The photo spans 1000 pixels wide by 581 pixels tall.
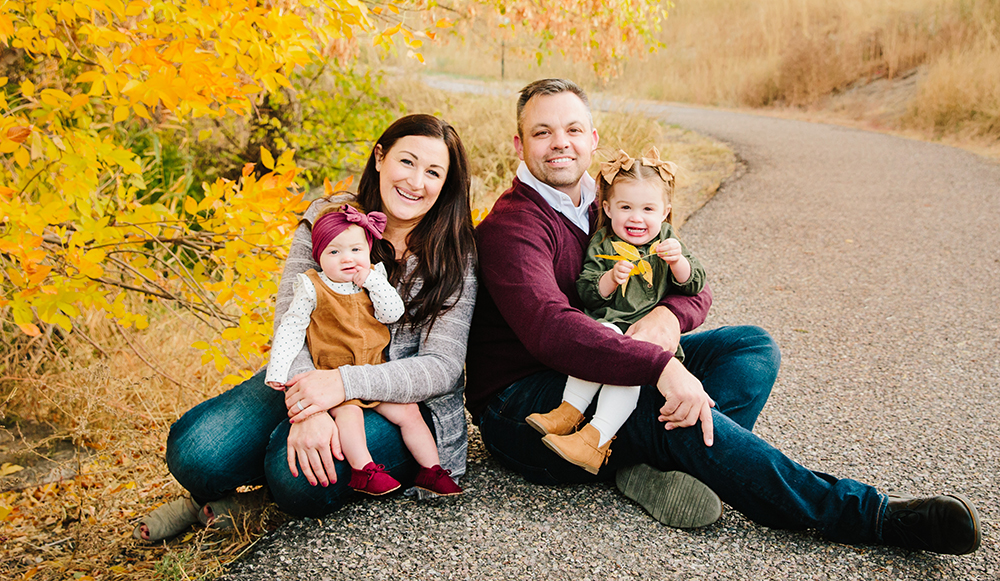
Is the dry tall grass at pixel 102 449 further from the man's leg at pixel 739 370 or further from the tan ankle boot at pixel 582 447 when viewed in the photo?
the man's leg at pixel 739 370

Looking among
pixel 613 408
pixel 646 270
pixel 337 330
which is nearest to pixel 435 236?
pixel 337 330

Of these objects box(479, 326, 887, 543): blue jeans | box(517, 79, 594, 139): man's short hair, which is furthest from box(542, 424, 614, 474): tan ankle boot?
box(517, 79, 594, 139): man's short hair

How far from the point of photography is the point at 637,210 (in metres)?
2.47

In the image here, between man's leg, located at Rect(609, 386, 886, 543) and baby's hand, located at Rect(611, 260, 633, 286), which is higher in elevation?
baby's hand, located at Rect(611, 260, 633, 286)

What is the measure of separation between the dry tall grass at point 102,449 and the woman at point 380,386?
152 millimetres

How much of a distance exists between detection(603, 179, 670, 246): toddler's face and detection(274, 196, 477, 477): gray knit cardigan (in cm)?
52

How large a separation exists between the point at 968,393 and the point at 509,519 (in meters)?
2.33

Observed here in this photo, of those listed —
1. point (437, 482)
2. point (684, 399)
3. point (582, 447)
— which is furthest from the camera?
point (437, 482)

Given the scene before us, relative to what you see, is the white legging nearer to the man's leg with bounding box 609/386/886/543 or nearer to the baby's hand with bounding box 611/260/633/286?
the man's leg with bounding box 609/386/886/543

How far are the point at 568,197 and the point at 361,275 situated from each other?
781mm

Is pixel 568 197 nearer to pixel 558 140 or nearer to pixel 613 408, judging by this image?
pixel 558 140

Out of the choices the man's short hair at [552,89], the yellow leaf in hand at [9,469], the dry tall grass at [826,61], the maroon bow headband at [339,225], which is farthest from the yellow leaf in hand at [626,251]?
the dry tall grass at [826,61]

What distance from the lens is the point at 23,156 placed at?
2.31 metres

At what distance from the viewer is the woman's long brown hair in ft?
7.66
